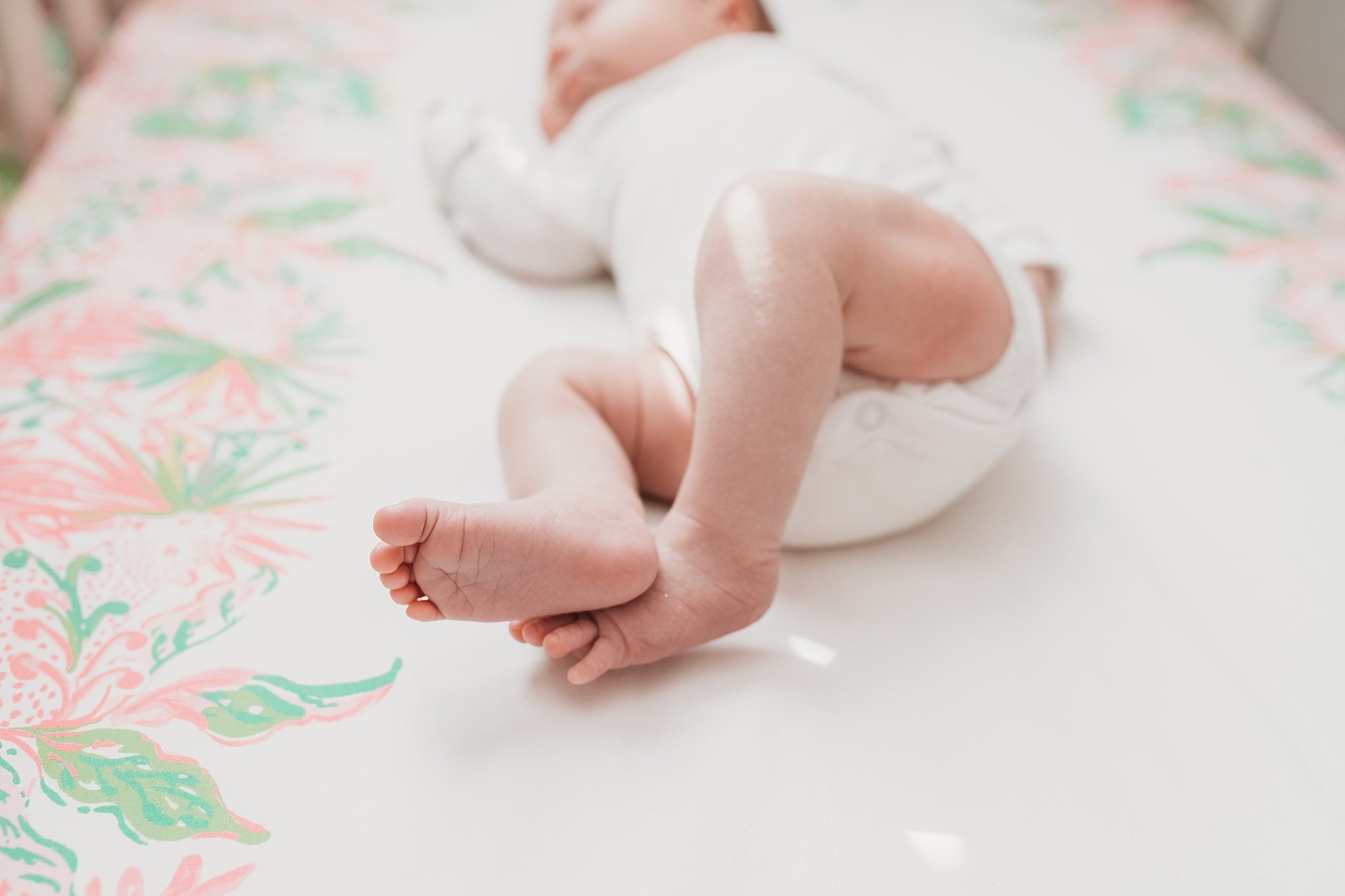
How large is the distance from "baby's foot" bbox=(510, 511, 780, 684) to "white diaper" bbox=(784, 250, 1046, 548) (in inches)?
4.0

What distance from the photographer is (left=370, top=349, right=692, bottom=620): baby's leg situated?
24.3 inches

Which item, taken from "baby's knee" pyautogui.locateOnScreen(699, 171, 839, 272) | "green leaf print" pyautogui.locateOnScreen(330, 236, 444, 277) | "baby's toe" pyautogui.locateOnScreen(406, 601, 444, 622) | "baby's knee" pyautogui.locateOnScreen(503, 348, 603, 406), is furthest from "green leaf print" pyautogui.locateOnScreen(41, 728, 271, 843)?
"green leaf print" pyautogui.locateOnScreen(330, 236, 444, 277)

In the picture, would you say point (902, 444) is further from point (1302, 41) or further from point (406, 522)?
point (1302, 41)

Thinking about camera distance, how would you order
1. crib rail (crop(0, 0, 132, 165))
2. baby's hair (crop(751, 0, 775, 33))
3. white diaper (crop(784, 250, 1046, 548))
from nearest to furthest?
white diaper (crop(784, 250, 1046, 548)) < crib rail (crop(0, 0, 132, 165)) < baby's hair (crop(751, 0, 775, 33))

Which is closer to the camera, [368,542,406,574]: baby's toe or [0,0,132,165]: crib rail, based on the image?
[368,542,406,574]: baby's toe

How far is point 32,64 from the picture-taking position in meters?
1.26

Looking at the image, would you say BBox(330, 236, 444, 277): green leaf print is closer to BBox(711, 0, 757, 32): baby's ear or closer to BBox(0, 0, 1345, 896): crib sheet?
BBox(0, 0, 1345, 896): crib sheet

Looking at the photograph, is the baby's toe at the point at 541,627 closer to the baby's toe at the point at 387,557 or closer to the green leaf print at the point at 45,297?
the baby's toe at the point at 387,557

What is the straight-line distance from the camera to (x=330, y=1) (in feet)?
5.37

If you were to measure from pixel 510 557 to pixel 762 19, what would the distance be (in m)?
0.96

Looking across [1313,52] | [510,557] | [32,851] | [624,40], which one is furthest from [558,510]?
[1313,52]

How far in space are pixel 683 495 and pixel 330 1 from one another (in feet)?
4.10

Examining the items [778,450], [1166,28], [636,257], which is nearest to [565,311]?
[636,257]

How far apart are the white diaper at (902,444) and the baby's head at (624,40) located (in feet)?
1.96
